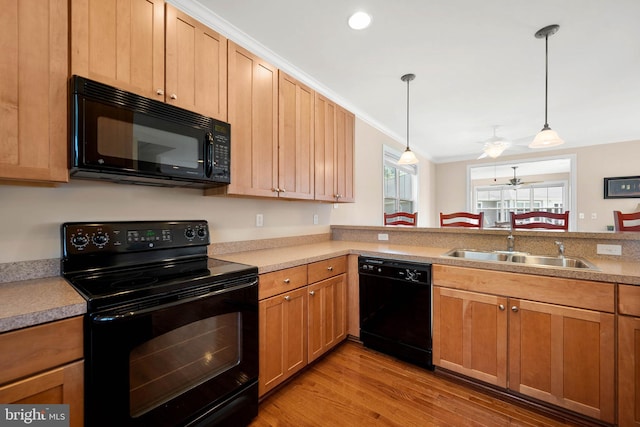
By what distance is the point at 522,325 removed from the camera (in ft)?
5.43

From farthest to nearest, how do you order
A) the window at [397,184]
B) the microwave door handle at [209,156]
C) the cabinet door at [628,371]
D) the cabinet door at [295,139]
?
1. the window at [397,184]
2. the cabinet door at [295,139]
3. the microwave door handle at [209,156]
4. the cabinet door at [628,371]

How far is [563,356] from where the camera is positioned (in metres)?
1.54

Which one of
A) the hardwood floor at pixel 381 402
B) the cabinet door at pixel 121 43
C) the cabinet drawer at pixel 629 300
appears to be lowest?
the hardwood floor at pixel 381 402

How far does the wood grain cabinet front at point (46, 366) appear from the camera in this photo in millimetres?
841

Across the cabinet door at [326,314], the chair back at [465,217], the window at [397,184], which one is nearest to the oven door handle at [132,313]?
the cabinet door at [326,314]

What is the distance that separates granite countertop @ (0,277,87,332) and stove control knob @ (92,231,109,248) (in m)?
0.27

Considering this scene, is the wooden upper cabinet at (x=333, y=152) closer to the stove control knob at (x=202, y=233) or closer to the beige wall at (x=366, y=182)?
the beige wall at (x=366, y=182)

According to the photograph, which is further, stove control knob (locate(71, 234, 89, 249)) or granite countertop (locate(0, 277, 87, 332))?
stove control knob (locate(71, 234, 89, 249))

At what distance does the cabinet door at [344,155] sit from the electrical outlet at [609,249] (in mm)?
1992

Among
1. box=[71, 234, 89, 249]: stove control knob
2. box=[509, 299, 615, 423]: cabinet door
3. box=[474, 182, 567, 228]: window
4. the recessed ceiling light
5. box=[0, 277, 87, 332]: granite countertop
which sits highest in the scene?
the recessed ceiling light

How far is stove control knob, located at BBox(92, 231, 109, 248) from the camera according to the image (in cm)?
143

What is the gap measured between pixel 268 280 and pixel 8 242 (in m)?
1.25

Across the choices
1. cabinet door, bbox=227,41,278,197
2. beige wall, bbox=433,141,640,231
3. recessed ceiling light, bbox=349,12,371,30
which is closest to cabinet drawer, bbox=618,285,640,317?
cabinet door, bbox=227,41,278,197

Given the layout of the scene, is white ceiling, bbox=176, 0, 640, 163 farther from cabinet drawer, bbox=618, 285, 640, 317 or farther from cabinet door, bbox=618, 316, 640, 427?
cabinet door, bbox=618, 316, 640, 427
